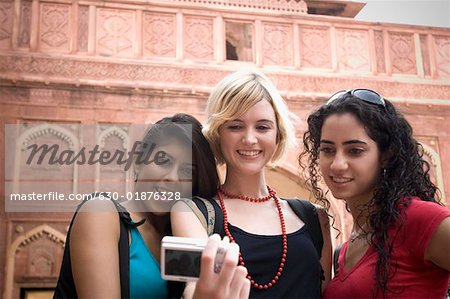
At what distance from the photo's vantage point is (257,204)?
3.62 feet

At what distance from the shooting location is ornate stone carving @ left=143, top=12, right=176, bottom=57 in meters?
2.61

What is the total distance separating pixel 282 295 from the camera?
0.97 metres

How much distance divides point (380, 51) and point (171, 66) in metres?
1.27

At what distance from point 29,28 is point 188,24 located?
86 centimetres

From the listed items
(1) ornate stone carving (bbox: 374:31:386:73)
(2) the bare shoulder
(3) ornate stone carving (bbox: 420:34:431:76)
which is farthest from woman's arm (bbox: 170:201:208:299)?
(3) ornate stone carving (bbox: 420:34:431:76)

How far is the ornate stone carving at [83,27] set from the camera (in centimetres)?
249

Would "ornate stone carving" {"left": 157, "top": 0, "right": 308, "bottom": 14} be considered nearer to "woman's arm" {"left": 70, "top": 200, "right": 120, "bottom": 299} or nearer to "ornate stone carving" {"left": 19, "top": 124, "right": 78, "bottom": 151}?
"ornate stone carving" {"left": 19, "top": 124, "right": 78, "bottom": 151}

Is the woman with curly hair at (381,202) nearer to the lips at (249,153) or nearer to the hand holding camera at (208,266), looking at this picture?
the lips at (249,153)

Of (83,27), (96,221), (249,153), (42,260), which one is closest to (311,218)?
(249,153)

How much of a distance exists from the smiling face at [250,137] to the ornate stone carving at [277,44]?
173cm

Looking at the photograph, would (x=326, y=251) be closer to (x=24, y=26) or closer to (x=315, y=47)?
(x=315, y=47)

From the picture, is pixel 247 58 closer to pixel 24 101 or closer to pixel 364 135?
pixel 24 101

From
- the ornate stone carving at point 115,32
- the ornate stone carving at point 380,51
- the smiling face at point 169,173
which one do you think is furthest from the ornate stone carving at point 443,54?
the smiling face at point 169,173

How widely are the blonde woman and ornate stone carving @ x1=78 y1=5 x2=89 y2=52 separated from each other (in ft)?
5.38
